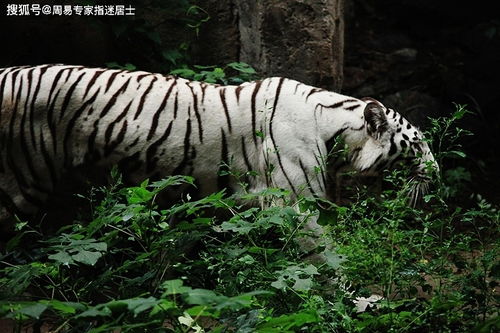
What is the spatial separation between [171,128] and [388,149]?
1140mm

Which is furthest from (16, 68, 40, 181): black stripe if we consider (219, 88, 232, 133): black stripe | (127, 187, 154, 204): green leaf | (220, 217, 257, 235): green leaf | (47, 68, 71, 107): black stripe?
(220, 217, 257, 235): green leaf

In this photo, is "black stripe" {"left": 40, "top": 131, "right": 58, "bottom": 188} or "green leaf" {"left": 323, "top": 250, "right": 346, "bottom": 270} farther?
"black stripe" {"left": 40, "top": 131, "right": 58, "bottom": 188}

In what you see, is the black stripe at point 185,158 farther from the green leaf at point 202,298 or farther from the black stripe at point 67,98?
the green leaf at point 202,298

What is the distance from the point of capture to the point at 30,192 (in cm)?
426

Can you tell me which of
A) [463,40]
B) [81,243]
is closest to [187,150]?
[81,243]

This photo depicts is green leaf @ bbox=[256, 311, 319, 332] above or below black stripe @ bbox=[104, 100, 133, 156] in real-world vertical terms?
below

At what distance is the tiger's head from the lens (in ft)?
13.4

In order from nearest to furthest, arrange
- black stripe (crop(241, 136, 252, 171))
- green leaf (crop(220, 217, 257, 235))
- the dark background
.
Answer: green leaf (crop(220, 217, 257, 235)), black stripe (crop(241, 136, 252, 171)), the dark background

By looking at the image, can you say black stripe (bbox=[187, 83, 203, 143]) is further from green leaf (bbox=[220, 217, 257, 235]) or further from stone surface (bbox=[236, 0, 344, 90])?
green leaf (bbox=[220, 217, 257, 235])

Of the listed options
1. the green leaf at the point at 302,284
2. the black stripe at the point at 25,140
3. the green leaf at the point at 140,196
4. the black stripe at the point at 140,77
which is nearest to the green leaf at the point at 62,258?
the green leaf at the point at 140,196

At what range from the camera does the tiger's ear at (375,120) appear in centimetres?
404

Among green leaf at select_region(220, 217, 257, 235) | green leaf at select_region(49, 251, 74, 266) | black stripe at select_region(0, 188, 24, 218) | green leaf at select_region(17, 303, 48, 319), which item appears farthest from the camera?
black stripe at select_region(0, 188, 24, 218)

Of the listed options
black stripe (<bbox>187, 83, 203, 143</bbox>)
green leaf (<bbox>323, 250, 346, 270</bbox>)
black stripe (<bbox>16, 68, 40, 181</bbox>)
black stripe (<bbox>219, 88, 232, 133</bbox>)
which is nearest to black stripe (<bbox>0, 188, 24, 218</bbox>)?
black stripe (<bbox>16, 68, 40, 181</bbox>)

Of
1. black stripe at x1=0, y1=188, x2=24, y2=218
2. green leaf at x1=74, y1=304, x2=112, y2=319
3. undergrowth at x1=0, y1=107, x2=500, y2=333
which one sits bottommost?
black stripe at x1=0, y1=188, x2=24, y2=218
